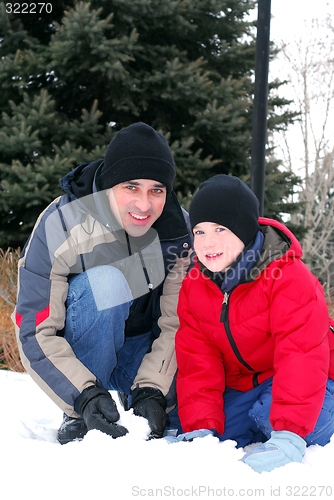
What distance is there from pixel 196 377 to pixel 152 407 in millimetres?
226

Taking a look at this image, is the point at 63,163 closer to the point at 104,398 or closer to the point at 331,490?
the point at 104,398

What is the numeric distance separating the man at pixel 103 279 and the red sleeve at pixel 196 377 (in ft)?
0.39

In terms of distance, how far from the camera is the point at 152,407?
1.78 m

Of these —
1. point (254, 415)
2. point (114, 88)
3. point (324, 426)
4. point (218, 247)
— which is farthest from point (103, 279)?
point (114, 88)

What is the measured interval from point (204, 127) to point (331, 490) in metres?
4.03

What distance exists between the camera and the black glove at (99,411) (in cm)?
155

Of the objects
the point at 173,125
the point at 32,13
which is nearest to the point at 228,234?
the point at 173,125

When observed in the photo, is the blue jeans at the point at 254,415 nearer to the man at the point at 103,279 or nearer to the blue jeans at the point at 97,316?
the man at the point at 103,279

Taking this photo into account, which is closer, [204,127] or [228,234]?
[228,234]

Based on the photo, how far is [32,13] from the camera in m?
5.07

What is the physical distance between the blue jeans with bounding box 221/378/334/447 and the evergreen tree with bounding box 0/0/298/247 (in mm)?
2827

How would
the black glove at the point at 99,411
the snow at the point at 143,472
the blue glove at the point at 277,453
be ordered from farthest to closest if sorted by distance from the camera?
the black glove at the point at 99,411 < the blue glove at the point at 277,453 < the snow at the point at 143,472

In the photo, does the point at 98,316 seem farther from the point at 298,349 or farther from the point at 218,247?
the point at 298,349

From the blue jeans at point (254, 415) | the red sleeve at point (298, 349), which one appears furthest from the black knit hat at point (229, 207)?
the blue jeans at point (254, 415)
